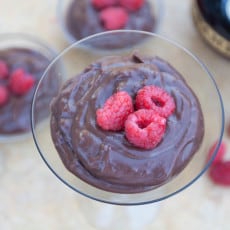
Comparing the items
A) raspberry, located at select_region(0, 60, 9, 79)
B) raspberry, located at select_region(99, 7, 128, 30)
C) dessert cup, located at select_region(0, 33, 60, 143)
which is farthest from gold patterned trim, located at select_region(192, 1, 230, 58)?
raspberry, located at select_region(0, 60, 9, 79)

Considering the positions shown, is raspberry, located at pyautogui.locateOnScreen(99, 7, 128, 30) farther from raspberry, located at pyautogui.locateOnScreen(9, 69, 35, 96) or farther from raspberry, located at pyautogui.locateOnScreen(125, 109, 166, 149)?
raspberry, located at pyautogui.locateOnScreen(125, 109, 166, 149)

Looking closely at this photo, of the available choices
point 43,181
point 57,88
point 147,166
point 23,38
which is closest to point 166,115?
point 147,166

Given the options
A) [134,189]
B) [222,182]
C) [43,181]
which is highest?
[134,189]

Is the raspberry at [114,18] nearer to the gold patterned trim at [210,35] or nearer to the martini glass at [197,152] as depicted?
the martini glass at [197,152]

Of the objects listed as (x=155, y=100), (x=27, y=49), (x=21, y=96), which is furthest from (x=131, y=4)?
(x=155, y=100)

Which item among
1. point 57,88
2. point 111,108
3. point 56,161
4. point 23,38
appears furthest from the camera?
point 23,38

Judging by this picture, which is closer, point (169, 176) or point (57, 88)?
point (169, 176)

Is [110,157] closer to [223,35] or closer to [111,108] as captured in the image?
[111,108]
